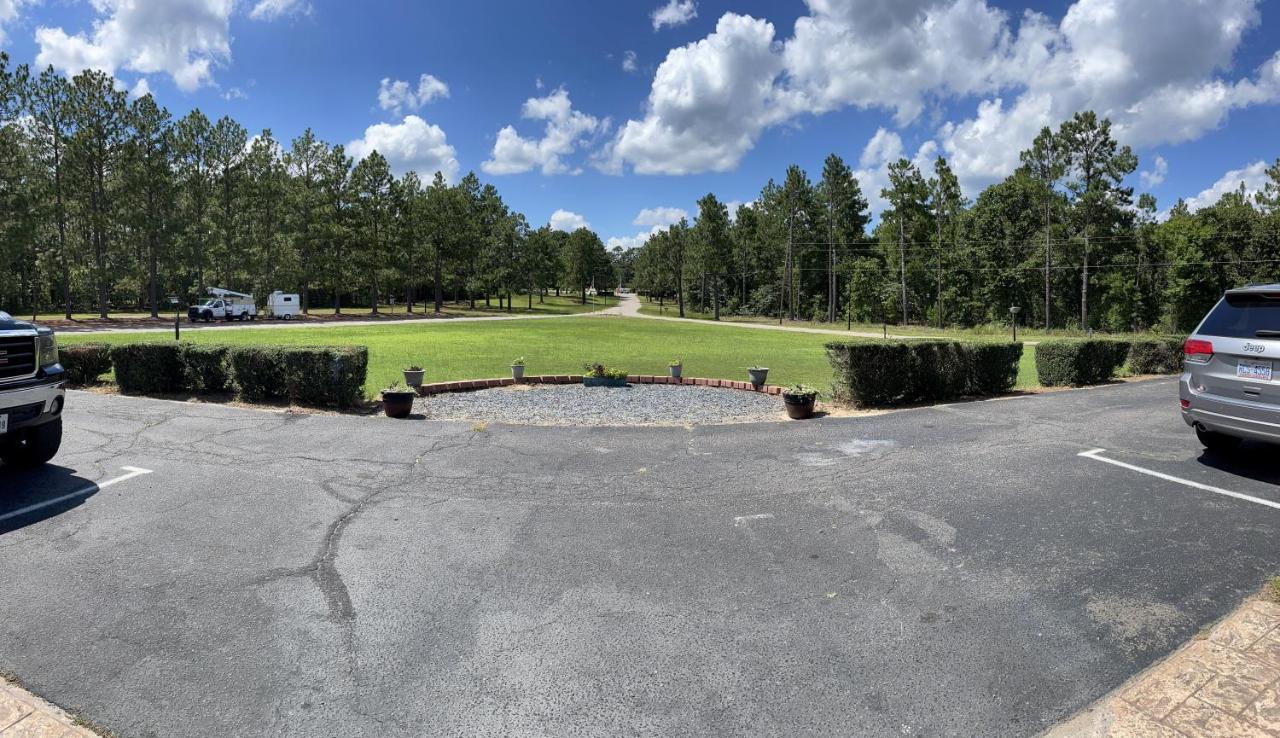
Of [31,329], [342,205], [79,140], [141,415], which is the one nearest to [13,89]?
[79,140]

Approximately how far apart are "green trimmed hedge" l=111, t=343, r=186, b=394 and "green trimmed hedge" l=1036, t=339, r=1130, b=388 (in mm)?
17020

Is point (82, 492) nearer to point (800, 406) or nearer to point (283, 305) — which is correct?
point (800, 406)

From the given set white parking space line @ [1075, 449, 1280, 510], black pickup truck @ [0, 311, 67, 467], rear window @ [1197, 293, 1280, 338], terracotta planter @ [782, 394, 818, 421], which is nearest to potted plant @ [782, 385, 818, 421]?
terracotta planter @ [782, 394, 818, 421]

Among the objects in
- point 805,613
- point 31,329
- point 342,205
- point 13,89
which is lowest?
point 805,613

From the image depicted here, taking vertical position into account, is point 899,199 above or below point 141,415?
above

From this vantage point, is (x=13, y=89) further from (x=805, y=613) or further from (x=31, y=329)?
(x=805, y=613)

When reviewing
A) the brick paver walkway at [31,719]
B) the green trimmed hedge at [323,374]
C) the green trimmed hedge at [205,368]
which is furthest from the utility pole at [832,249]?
the brick paver walkway at [31,719]

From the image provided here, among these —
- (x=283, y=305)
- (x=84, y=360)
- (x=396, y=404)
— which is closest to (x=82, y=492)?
(x=396, y=404)

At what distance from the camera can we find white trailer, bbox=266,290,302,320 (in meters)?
47.4

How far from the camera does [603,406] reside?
11.1m

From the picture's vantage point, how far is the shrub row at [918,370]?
10344 mm

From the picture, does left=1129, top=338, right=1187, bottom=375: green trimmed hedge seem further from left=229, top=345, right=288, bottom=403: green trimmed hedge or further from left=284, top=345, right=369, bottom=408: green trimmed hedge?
left=229, top=345, right=288, bottom=403: green trimmed hedge

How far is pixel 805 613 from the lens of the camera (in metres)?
3.31

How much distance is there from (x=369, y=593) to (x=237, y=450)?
4.42 m
